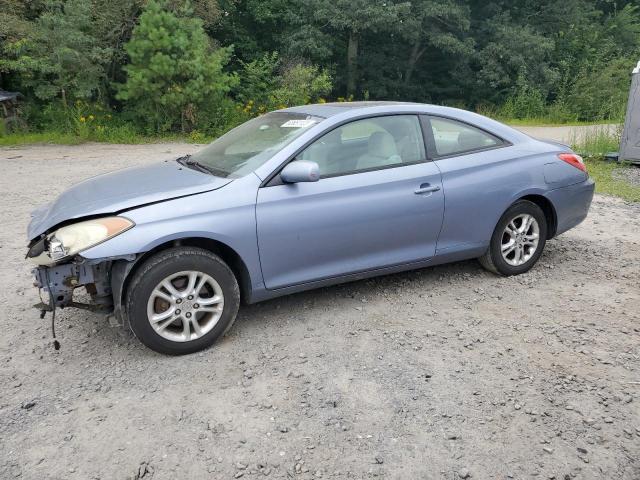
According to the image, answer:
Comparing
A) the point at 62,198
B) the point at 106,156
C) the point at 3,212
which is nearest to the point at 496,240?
the point at 62,198

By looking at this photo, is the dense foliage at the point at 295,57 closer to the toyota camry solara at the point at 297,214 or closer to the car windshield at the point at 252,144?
the car windshield at the point at 252,144

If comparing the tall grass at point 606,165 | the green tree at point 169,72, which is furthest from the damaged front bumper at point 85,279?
the green tree at point 169,72

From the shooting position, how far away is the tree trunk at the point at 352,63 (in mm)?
26656

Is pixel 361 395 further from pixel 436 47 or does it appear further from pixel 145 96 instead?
pixel 436 47

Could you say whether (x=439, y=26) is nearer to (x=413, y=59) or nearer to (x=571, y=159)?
(x=413, y=59)

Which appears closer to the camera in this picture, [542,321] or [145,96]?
[542,321]

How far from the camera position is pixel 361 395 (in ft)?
10.4

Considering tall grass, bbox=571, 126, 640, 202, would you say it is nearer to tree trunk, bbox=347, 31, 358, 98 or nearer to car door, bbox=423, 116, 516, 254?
car door, bbox=423, 116, 516, 254

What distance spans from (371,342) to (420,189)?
4.15 feet

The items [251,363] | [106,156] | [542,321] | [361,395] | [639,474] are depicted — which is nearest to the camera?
[639,474]

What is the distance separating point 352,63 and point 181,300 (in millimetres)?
25396

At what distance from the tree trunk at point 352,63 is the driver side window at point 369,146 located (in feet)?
76.7

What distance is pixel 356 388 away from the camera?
3.23 metres

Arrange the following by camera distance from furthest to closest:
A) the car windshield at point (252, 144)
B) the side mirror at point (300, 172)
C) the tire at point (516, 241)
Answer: the tire at point (516, 241) → the car windshield at point (252, 144) → the side mirror at point (300, 172)
